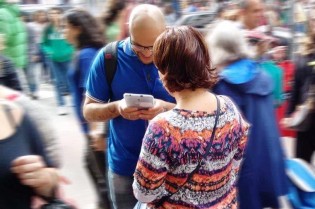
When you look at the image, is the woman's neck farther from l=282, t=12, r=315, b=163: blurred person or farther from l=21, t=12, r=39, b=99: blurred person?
l=21, t=12, r=39, b=99: blurred person

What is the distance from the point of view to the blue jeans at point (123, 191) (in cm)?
256

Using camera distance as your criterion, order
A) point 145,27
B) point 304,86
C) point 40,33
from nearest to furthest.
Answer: point 145,27 < point 304,86 < point 40,33

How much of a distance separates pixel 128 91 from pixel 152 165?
0.80m

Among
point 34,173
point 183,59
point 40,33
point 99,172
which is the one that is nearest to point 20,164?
point 34,173

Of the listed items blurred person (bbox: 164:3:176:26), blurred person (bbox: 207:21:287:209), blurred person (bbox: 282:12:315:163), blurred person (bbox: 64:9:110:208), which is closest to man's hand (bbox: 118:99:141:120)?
blurred person (bbox: 207:21:287:209)

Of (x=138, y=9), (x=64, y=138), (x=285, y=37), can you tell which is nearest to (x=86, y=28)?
(x=138, y=9)

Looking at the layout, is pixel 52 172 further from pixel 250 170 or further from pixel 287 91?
pixel 287 91

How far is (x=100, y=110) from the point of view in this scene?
2.50 m

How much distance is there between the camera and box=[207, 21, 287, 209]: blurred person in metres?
2.64

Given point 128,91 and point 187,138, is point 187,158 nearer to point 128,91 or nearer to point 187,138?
point 187,138

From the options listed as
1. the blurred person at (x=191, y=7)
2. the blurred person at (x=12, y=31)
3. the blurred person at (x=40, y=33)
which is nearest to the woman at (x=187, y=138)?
the blurred person at (x=12, y=31)

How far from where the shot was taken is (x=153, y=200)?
186 centimetres

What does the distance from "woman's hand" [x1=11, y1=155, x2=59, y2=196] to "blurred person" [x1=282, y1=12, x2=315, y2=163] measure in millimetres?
2449

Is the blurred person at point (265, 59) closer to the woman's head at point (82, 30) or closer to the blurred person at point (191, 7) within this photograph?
the woman's head at point (82, 30)
